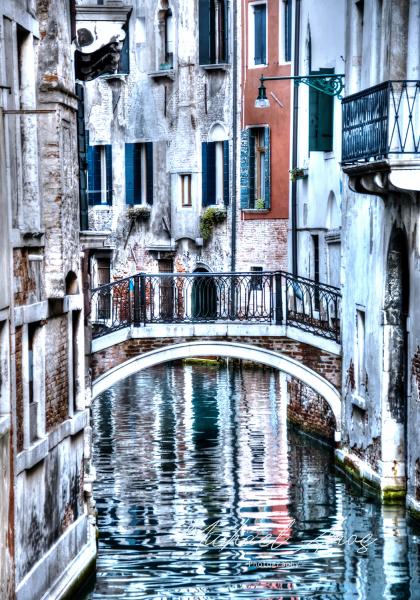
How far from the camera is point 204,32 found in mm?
34719

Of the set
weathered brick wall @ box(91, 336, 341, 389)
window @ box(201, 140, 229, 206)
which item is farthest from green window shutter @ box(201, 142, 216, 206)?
weathered brick wall @ box(91, 336, 341, 389)

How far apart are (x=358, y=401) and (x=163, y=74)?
16206mm

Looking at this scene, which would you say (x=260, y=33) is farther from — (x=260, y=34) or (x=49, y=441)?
(x=49, y=441)

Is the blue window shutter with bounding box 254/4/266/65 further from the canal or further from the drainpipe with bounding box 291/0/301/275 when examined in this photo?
the canal

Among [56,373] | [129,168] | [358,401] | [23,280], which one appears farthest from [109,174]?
[23,280]

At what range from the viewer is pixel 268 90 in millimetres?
32250

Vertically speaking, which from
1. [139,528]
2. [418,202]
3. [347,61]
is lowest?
[139,528]

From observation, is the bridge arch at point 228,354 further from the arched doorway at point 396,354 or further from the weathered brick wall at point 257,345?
the arched doorway at point 396,354

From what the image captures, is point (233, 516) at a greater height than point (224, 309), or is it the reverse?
point (224, 309)

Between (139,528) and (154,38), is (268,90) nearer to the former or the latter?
(154,38)

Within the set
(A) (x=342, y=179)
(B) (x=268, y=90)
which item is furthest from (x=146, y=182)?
(A) (x=342, y=179)

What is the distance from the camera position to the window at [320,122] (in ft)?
81.4

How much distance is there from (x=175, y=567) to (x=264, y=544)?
1.48m

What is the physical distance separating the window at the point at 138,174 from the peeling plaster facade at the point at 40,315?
2142cm
